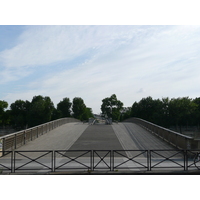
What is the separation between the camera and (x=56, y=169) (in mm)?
11562

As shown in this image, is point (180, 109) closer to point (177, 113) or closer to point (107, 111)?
point (177, 113)

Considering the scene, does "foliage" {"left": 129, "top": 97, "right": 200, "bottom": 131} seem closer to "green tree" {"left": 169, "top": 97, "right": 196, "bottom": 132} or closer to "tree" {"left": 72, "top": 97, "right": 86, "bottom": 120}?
"green tree" {"left": 169, "top": 97, "right": 196, "bottom": 132}

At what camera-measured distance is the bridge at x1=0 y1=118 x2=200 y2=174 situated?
11289 millimetres

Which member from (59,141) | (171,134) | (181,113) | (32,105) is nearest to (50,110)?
(32,105)

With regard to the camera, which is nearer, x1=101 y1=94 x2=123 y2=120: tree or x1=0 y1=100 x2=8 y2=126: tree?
x1=0 y1=100 x2=8 y2=126: tree

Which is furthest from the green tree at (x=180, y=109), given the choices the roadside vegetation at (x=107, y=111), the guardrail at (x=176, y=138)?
the guardrail at (x=176, y=138)

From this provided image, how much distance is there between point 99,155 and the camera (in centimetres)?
1588

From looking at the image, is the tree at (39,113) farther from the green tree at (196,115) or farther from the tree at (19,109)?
the green tree at (196,115)

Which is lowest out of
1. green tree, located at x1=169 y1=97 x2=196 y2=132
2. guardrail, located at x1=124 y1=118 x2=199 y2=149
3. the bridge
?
the bridge

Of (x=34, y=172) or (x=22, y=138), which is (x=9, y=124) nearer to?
(x=22, y=138)

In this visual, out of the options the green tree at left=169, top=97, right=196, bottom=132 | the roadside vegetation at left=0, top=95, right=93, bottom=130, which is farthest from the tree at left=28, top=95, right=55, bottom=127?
the green tree at left=169, top=97, right=196, bottom=132

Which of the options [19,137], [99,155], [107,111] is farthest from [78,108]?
[99,155]

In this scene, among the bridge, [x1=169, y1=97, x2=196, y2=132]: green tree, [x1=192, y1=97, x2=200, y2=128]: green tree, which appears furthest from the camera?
[x1=192, y1=97, x2=200, y2=128]: green tree

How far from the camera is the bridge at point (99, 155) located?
1129cm
